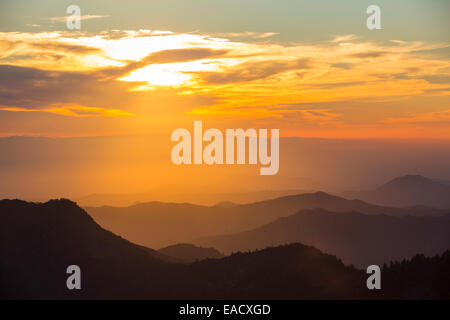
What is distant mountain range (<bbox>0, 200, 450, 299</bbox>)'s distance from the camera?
222 feet

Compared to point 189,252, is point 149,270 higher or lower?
higher

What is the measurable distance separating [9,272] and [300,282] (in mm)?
48543

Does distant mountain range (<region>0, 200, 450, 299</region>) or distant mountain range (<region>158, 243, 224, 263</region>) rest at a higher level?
distant mountain range (<region>0, 200, 450, 299</region>)

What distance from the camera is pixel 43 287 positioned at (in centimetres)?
7619

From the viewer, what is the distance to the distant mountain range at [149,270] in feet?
222

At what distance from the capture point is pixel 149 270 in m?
85.5

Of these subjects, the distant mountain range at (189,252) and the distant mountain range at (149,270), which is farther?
the distant mountain range at (189,252)

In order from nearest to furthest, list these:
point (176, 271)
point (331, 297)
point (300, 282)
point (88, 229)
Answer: point (331, 297), point (300, 282), point (176, 271), point (88, 229)

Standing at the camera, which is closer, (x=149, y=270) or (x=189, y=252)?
(x=149, y=270)

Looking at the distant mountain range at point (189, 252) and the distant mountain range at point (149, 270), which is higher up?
the distant mountain range at point (149, 270)

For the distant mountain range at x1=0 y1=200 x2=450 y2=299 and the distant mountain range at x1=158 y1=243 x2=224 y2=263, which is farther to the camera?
the distant mountain range at x1=158 y1=243 x2=224 y2=263

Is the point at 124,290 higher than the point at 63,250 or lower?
lower
